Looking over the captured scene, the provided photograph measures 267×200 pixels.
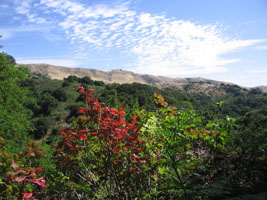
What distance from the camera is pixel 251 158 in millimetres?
1945

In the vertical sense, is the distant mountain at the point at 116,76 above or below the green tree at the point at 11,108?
above

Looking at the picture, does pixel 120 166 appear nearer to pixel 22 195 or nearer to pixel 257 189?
pixel 22 195

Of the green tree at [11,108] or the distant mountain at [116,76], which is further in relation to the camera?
the distant mountain at [116,76]

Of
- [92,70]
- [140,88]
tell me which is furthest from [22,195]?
[92,70]

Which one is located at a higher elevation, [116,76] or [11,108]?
[116,76]

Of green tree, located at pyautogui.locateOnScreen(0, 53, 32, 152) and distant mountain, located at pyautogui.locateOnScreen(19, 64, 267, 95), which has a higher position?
distant mountain, located at pyautogui.locateOnScreen(19, 64, 267, 95)

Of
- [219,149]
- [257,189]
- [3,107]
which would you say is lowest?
[3,107]

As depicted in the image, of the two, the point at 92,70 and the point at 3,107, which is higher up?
the point at 92,70

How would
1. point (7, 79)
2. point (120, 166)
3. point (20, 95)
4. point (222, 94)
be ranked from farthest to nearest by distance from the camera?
point (222, 94), point (20, 95), point (7, 79), point (120, 166)

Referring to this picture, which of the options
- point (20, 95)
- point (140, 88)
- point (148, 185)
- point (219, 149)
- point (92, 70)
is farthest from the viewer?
point (92, 70)

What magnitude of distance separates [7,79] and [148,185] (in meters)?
14.7

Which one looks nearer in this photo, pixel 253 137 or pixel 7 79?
pixel 253 137

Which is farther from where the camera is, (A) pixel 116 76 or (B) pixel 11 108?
(A) pixel 116 76

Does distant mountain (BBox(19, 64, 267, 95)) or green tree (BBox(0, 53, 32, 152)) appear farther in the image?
distant mountain (BBox(19, 64, 267, 95))
